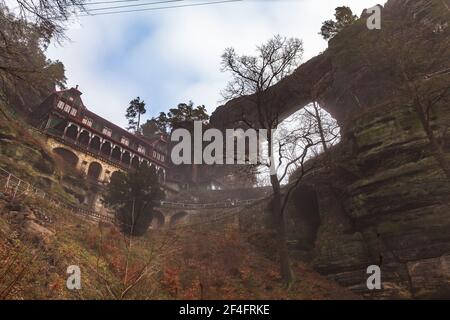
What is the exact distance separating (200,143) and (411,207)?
3643 centimetres

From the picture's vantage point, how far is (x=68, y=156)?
42812 mm

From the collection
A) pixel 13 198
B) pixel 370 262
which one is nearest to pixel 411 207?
pixel 370 262

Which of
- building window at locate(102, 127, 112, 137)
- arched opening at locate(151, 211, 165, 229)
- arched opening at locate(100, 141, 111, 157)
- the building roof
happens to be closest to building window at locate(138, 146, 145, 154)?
the building roof

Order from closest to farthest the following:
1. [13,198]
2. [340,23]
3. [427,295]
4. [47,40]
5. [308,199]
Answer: [47,40], [427,295], [13,198], [308,199], [340,23]

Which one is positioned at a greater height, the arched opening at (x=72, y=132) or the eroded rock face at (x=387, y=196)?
the arched opening at (x=72, y=132)

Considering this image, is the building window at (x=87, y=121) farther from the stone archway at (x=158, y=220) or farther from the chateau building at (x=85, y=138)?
the stone archway at (x=158, y=220)

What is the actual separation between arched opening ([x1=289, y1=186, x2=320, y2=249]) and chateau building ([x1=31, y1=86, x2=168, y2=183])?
29.0 meters

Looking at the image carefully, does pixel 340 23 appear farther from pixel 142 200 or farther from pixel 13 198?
pixel 13 198

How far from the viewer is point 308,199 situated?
21.8m

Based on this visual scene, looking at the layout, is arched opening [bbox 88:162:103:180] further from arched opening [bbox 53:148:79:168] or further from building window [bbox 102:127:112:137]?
building window [bbox 102:127:112:137]

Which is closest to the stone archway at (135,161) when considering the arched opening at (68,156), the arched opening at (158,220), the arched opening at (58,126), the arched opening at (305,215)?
the arched opening at (68,156)

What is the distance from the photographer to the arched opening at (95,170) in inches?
1783

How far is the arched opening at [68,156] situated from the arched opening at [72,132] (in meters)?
3.85
